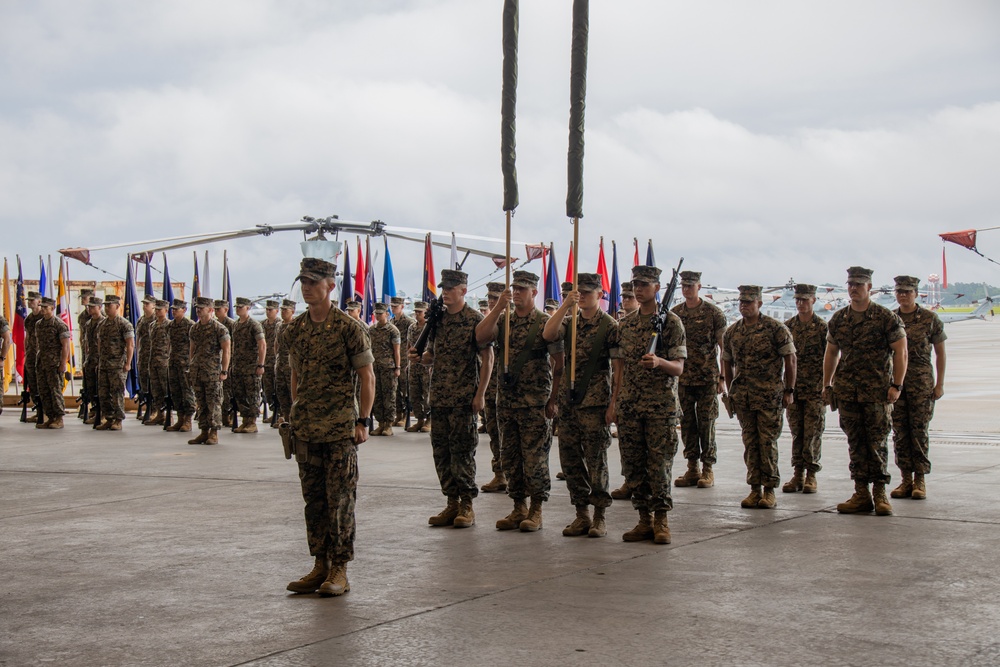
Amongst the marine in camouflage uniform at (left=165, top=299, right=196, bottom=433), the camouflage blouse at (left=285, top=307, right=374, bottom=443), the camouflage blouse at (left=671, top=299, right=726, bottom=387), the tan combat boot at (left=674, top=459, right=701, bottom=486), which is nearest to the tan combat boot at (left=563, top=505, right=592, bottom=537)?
the camouflage blouse at (left=285, top=307, right=374, bottom=443)

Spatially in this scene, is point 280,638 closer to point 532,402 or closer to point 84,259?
point 532,402

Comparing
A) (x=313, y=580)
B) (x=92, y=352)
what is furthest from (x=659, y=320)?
(x=92, y=352)


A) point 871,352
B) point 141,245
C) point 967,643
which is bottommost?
point 967,643

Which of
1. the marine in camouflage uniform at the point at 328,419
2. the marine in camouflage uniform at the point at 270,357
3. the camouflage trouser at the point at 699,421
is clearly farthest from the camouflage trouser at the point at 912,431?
the marine in camouflage uniform at the point at 270,357

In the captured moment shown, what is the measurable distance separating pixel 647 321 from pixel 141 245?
20.7 metres

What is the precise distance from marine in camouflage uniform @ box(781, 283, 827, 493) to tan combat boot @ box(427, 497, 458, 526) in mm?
3237

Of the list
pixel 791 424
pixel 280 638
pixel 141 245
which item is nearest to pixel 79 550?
pixel 280 638

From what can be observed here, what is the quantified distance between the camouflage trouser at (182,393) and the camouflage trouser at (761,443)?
9777 millimetres

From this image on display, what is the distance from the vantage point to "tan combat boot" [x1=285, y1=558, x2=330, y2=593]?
5750 millimetres

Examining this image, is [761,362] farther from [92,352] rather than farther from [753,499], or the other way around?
[92,352]

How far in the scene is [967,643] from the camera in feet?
15.2

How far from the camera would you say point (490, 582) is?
5926mm

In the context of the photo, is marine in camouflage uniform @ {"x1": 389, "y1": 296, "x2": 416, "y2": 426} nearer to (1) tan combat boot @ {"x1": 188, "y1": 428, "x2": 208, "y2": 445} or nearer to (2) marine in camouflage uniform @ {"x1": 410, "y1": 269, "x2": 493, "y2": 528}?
(1) tan combat boot @ {"x1": 188, "y1": 428, "x2": 208, "y2": 445}

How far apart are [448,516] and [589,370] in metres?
1.51
